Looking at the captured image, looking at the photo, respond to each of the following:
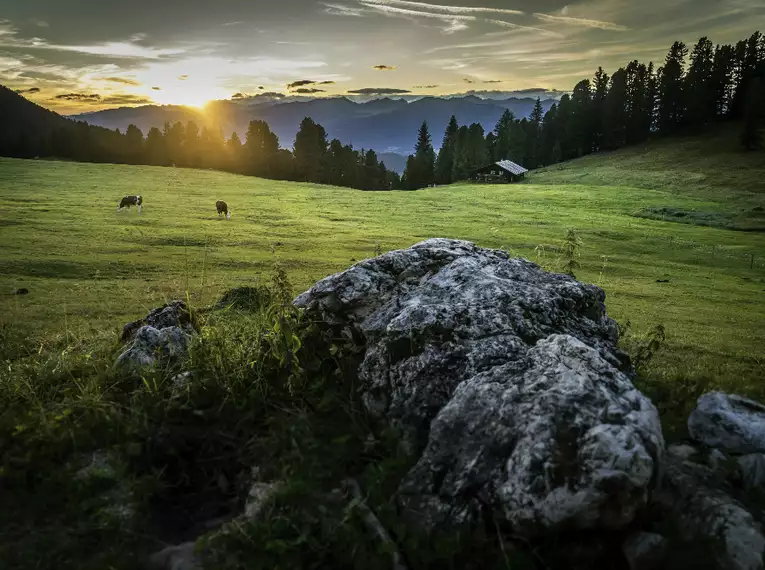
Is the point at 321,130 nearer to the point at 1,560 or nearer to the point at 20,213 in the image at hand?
A: the point at 20,213

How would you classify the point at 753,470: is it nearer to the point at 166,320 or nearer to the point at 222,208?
the point at 166,320

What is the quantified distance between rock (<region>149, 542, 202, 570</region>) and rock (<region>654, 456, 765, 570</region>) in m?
3.57

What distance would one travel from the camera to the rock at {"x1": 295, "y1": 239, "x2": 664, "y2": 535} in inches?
160

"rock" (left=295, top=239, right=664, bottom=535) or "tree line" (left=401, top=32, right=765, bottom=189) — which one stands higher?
"tree line" (left=401, top=32, right=765, bottom=189)

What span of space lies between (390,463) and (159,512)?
2.04 meters

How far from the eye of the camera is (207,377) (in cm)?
603

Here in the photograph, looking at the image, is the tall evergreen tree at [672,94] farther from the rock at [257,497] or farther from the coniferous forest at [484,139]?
the rock at [257,497]

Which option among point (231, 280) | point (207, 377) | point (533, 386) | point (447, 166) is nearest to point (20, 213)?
point (231, 280)

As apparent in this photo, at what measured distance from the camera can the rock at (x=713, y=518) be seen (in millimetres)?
4047

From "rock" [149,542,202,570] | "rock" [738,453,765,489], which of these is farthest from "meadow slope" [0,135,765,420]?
"rock" [149,542,202,570]

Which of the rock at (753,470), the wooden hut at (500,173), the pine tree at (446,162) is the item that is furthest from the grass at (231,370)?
the pine tree at (446,162)

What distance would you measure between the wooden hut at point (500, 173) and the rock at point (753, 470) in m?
102

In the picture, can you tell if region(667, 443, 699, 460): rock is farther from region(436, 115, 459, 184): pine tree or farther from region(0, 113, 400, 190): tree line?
region(436, 115, 459, 184): pine tree

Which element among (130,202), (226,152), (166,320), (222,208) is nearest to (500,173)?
(226,152)
